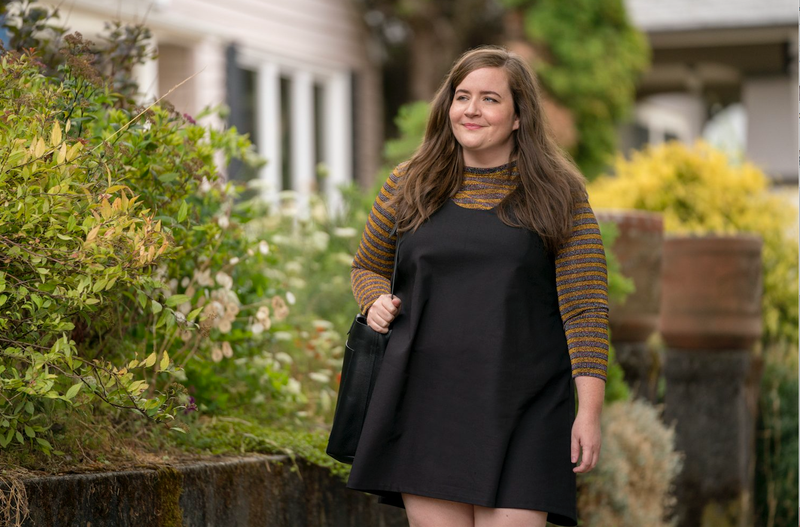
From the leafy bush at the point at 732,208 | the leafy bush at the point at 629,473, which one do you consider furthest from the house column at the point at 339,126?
the leafy bush at the point at 629,473

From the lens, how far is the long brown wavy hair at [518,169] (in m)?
2.58

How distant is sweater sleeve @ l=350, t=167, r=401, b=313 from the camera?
277 centimetres

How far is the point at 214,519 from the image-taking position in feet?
9.76

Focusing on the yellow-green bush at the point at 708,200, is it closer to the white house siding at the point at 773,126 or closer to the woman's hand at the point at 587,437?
the woman's hand at the point at 587,437

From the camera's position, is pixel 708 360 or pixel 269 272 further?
pixel 708 360

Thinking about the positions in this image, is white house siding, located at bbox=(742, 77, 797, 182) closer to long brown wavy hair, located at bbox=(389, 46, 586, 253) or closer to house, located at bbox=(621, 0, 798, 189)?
house, located at bbox=(621, 0, 798, 189)

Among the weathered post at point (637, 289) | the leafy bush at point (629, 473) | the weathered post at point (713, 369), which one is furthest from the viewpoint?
the weathered post at point (713, 369)

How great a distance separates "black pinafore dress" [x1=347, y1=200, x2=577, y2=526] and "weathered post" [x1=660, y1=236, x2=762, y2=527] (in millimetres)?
3398

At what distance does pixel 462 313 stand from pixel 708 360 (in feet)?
12.3

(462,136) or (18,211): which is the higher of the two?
(462,136)

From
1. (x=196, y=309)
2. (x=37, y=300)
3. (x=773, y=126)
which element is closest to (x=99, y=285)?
(x=37, y=300)

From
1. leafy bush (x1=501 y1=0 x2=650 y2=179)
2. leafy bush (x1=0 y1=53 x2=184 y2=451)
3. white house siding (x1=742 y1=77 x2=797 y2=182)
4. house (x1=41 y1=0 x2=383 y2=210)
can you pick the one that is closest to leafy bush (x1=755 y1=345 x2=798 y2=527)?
house (x1=41 y1=0 x2=383 y2=210)

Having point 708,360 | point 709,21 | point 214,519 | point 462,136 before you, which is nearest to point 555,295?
point 462,136

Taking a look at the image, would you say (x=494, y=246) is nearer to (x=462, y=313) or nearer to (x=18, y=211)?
(x=462, y=313)
